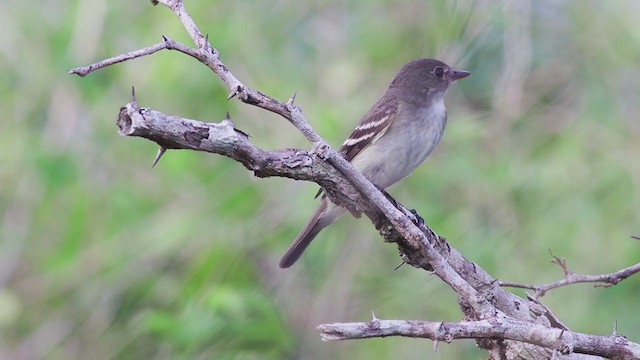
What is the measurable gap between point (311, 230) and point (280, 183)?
105 centimetres

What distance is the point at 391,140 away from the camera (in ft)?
17.0

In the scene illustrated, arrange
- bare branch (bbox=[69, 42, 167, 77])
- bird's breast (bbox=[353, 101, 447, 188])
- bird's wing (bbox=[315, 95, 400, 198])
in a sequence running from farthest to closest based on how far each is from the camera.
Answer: bird's wing (bbox=[315, 95, 400, 198]) → bird's breast (bbox=[353, 101, 447, 188]) → bare branch (bbox=[69, 42, 167, 77])

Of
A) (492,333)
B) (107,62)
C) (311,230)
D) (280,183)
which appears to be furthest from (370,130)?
(107,62)

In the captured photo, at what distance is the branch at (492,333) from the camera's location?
2633mm

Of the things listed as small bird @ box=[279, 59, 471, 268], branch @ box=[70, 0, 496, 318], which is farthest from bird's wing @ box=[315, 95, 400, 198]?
branch @ box=[70, 0, 496, 318]

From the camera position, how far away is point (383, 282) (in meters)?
6.14

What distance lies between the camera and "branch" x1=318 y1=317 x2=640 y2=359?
263 cm

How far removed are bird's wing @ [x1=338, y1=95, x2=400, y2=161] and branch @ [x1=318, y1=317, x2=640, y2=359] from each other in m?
2.32

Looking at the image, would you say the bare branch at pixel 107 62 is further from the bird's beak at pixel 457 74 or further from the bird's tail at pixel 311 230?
the bird's beak at pixel 457 74

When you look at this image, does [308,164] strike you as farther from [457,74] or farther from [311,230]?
[457,74]

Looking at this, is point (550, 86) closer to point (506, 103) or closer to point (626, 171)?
point (506, 103)

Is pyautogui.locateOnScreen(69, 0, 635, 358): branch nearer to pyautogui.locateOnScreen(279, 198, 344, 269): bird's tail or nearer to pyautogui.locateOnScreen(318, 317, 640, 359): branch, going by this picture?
pyautogui.locateOnScreen(318, 317, 640, 359): branch

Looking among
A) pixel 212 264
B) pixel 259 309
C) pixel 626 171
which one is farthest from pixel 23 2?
pixel 626 171

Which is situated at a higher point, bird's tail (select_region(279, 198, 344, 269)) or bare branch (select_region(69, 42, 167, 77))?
bird's tail (select_region(279, 198, 344, 269))
